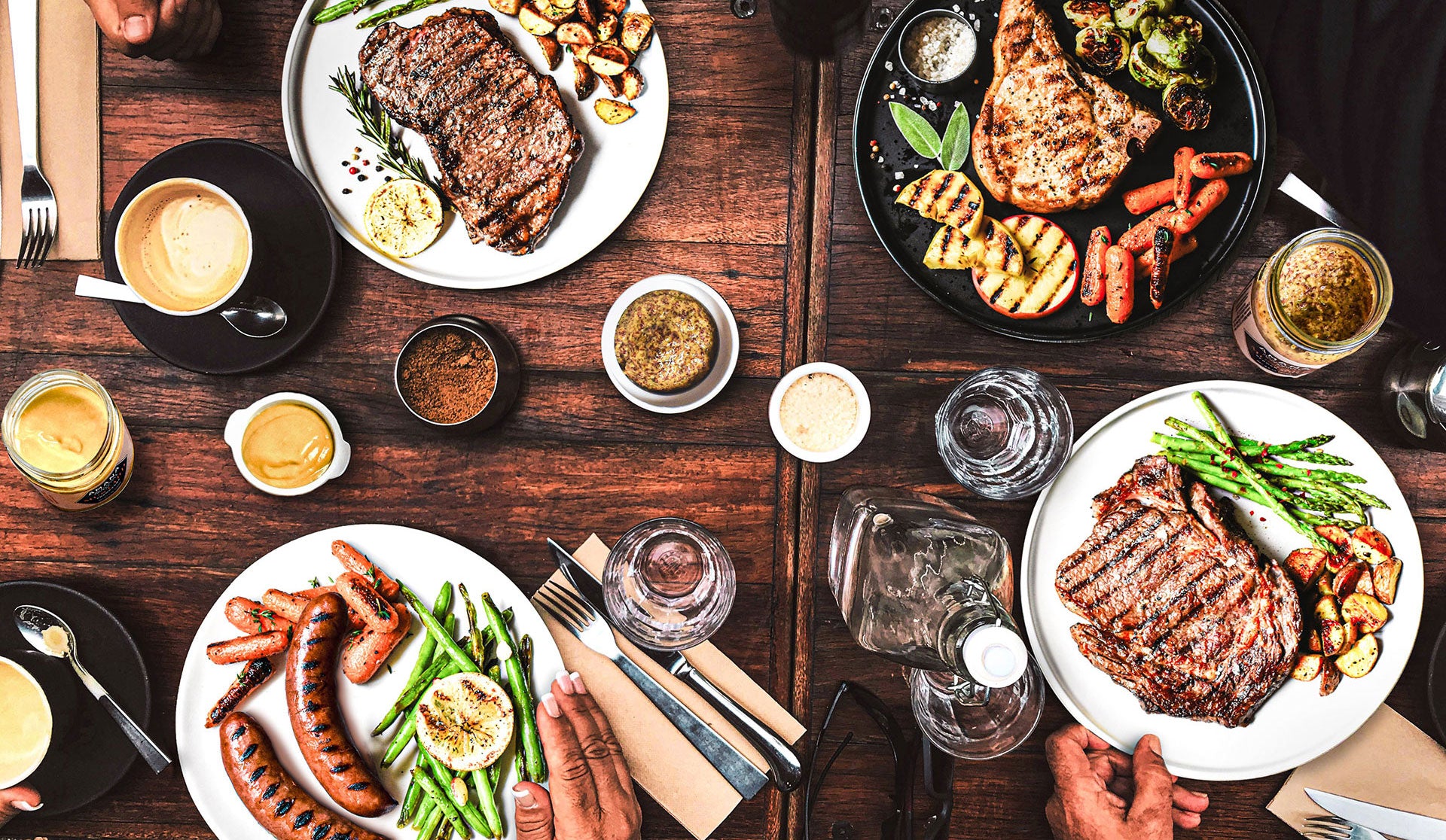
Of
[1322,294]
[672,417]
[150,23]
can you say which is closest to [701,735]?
[672,417]

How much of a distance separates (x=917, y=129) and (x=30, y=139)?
1.91m

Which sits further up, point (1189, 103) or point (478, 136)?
point (1189, 103)

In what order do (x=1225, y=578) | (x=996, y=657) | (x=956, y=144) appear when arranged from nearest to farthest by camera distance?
(x=996, y=657), (x=1225, y=578), (x=956, y=144)

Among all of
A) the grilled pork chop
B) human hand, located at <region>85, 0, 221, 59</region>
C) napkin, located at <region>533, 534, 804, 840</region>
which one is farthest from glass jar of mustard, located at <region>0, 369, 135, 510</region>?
the grilled pork chop

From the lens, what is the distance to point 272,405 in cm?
169

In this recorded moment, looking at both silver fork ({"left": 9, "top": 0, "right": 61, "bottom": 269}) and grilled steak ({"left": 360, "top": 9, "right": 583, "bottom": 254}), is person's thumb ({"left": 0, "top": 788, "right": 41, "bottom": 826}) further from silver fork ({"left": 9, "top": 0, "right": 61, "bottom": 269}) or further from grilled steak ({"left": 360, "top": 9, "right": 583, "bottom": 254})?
grilled steak ({"left": 360, "top": 9, "right": 583, "bottom": 254})

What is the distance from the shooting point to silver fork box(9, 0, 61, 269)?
1.74m

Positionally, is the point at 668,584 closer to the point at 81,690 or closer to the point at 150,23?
the point at 81,690

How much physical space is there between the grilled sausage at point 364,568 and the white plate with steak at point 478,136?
589mm

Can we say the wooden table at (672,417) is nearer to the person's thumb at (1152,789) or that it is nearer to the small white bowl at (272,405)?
the small white bowl at (272,405)

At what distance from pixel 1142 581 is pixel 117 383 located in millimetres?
2238

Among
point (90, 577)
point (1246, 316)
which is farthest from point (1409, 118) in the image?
point (90, 577)

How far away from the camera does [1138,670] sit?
162 centimetres

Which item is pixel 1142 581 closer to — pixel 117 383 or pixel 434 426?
pixel 434 426
